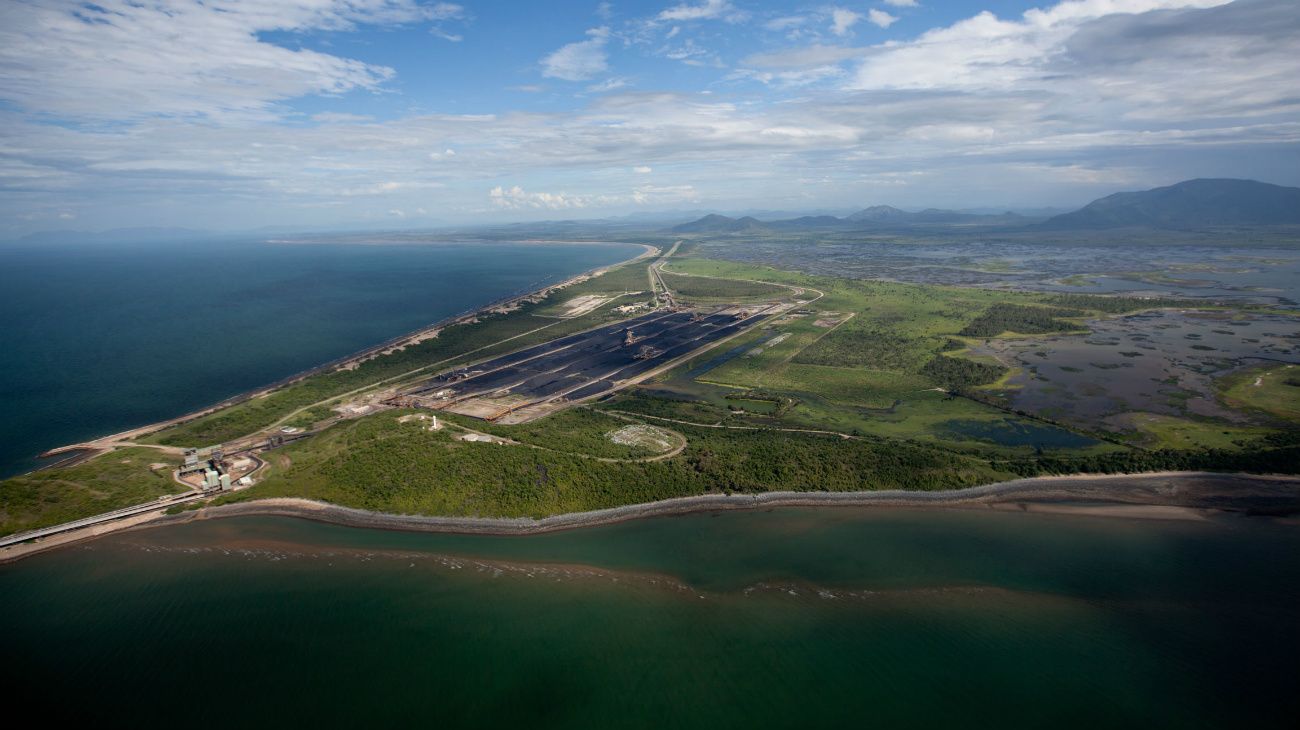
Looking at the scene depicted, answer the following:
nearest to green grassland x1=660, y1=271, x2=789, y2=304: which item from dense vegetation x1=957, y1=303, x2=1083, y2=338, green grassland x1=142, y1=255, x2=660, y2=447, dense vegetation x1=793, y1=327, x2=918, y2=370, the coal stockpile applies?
green grassland x1=142, y1=255, x2=660, y2=447

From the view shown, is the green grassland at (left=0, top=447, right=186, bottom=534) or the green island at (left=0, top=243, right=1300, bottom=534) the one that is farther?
the green island at (left=0, top=243, right=1300, bottom=534)

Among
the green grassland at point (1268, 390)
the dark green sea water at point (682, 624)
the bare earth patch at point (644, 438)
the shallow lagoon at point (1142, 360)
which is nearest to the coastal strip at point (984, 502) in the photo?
the dark green sea water at point (682, 624)

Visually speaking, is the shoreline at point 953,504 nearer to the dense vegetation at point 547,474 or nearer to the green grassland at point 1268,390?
the dense vegetation at point 547,474

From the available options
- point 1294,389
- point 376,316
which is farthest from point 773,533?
point 376,316

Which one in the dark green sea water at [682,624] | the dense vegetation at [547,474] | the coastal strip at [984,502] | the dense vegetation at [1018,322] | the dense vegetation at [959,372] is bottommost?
the dark green sea water at [682,624]

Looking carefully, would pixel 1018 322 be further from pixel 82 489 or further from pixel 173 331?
pixel 173 331

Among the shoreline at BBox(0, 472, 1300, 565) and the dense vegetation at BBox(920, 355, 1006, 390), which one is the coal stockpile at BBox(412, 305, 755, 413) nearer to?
the shoreline at BBox(0, 472, 1300, 565)

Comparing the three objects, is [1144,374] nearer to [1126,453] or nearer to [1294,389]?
[1294,389]

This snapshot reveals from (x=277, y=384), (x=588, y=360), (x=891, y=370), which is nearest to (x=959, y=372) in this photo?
(x=891, y=370)
